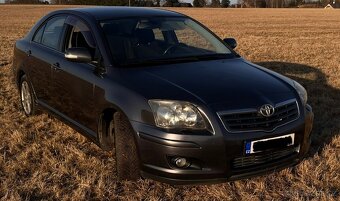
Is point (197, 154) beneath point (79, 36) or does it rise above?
beneath

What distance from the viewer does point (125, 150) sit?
3.72 meters

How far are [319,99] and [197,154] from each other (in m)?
4.03

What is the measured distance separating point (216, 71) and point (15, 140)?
246 centimetres

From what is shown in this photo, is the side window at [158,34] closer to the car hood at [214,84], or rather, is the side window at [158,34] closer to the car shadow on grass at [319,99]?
the car hood at [214,84]

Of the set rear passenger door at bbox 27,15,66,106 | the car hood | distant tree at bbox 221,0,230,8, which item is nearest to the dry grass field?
rear passenger door at bbox 27,15,66,106

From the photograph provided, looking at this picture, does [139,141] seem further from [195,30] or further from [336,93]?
[336,93]

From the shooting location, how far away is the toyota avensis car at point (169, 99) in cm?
338

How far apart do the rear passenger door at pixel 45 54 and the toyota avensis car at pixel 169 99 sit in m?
0.03

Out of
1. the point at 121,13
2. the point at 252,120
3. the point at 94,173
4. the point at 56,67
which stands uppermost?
the point at 121,13

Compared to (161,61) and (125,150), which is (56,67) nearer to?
(161,61)

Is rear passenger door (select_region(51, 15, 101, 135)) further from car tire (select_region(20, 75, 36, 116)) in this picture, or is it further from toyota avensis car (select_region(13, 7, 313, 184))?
car tire (select_region(20, 75, 36, 116))

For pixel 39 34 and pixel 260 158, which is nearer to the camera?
pixel 260 158

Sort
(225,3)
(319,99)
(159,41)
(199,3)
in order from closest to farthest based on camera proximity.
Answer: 1. (159,41)
2. (319,99)
3. (199,3)
4. (225,3)

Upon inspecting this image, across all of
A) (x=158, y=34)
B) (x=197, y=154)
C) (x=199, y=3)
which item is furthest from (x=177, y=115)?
(x=199, y=3)
